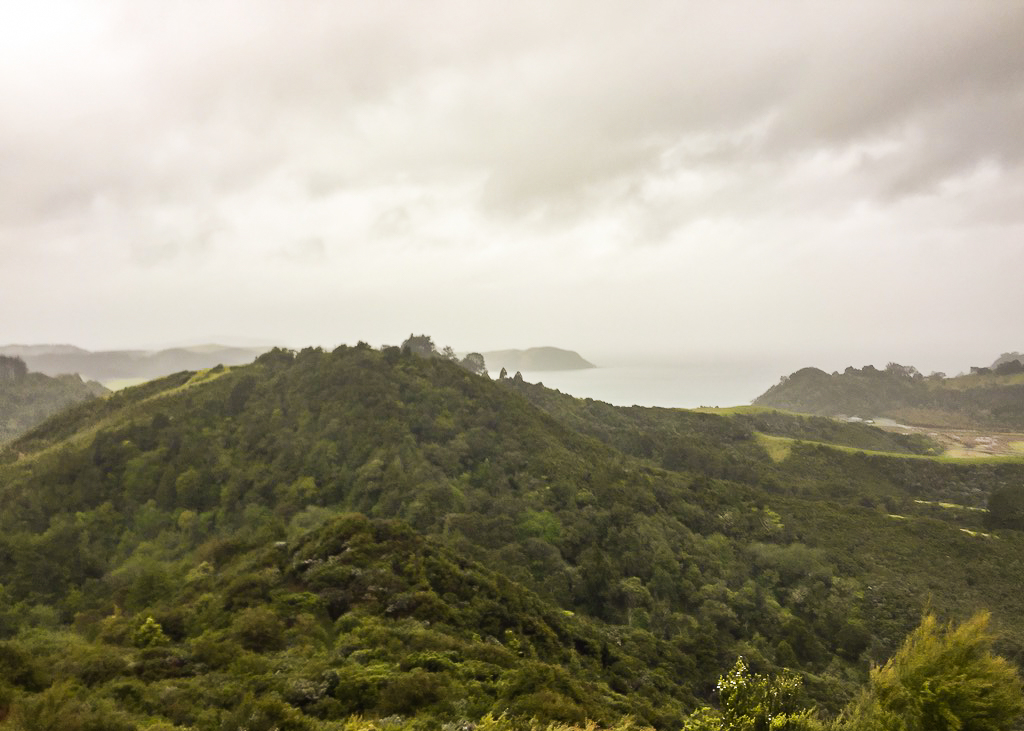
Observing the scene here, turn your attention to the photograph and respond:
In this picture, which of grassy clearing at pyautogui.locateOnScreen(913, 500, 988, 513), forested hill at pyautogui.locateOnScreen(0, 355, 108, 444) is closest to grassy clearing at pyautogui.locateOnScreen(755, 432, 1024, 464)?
grassy clearing at pyautogui.locateOnScreen(913, 500, 988, 513)

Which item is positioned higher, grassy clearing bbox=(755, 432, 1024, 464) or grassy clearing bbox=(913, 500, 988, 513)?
grassy clearing bbox=(755, 432, 1024, 464)

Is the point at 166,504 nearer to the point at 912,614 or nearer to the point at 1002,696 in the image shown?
the point at 1002,696

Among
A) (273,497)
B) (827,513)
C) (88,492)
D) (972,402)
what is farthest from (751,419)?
(972,402)

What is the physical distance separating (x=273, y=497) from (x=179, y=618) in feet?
58.8

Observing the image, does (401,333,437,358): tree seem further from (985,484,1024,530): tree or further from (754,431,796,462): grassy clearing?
(985,484,1024,530): tree

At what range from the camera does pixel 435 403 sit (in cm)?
4469

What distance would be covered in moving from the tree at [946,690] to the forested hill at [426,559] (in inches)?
126

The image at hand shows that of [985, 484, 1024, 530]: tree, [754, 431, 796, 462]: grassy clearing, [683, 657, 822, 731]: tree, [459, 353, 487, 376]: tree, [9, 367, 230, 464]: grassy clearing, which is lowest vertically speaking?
[985, 484, 1024, 530]: tree

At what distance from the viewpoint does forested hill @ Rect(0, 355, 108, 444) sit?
306ft

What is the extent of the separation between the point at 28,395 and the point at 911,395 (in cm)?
20229

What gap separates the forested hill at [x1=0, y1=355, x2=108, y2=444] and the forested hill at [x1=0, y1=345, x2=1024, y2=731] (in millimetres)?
65580

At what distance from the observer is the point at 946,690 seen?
10.5 meters

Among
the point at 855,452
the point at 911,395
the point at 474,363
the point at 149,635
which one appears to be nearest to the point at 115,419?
the point at 149,635

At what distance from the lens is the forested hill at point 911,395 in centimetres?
10581
